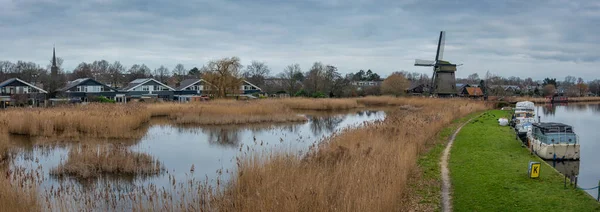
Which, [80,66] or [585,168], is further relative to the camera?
[80,66]

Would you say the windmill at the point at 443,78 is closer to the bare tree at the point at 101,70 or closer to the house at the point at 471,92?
the house at the point at 471,92

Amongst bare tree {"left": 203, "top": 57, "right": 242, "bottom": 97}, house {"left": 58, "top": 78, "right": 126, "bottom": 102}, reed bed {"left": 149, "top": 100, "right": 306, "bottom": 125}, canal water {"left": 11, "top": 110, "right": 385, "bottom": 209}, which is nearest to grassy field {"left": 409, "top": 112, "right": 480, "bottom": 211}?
canal water {"left": 11, "top": 110, "right": 385, "bottom": 209}

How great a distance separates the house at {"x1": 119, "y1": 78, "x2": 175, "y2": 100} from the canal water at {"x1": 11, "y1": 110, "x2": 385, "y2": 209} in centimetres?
3224

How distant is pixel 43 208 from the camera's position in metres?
7.18

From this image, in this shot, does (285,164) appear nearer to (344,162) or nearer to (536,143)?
(344,162)

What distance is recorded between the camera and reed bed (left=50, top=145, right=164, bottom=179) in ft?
36.5

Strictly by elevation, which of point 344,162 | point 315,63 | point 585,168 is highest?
point 315,63

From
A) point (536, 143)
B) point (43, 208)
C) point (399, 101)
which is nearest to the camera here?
point (43, 208)

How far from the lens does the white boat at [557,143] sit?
46.3ft

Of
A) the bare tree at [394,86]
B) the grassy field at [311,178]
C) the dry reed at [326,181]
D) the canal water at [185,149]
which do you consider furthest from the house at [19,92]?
the bare tree at [394,86]

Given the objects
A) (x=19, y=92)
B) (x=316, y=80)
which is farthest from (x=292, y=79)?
(x=19, y=92)

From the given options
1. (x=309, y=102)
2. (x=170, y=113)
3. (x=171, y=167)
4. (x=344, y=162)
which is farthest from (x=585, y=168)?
(x=309, y=102)

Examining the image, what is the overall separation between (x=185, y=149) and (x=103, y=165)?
450cm

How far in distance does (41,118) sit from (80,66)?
81.4 meters
